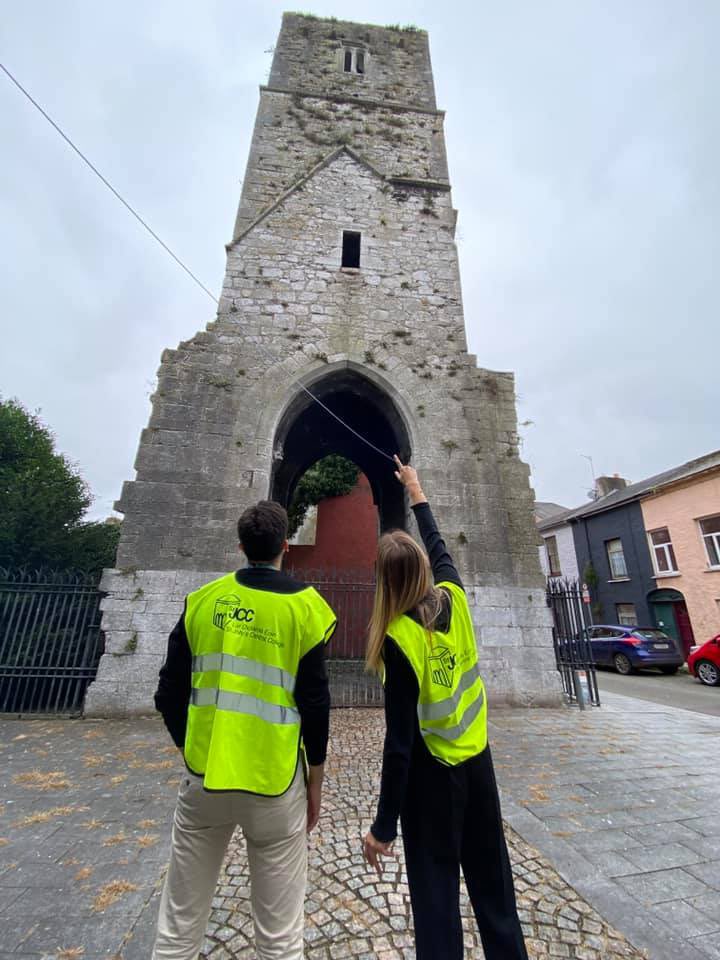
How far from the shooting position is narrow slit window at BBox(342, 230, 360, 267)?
31.0 feet

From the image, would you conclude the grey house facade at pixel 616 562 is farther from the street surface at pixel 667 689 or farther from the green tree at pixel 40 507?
the green tree at pixel 40 507

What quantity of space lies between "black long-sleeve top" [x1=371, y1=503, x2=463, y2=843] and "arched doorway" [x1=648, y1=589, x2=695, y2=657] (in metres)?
19.3

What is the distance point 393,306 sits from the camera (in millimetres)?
8789

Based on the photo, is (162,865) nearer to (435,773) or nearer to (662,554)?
(435,773)

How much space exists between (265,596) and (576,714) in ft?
22.5

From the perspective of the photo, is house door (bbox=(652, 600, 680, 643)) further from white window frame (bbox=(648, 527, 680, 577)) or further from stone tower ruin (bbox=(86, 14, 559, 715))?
stone tower ruin (bbox=(86, 14, 559, 715))

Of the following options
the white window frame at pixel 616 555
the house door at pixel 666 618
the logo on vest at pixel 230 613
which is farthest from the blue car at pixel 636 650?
the logo on vest at pixel 230 613

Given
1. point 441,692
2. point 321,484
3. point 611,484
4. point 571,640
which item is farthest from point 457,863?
point 611,484

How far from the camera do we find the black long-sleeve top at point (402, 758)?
5.36ft

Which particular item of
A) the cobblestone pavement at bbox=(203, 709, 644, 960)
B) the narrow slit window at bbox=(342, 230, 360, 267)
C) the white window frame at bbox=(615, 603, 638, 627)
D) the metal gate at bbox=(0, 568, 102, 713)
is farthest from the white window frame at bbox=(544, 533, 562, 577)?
the cobblestone pavement at bbox=(203, 709, 644, 960)

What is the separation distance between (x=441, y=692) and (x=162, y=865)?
2373 mm

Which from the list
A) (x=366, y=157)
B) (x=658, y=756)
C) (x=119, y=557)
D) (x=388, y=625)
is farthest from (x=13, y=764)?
(x=366, y=157)

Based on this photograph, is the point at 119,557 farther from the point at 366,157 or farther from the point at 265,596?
the point at 366,157

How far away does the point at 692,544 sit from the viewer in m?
16.4
